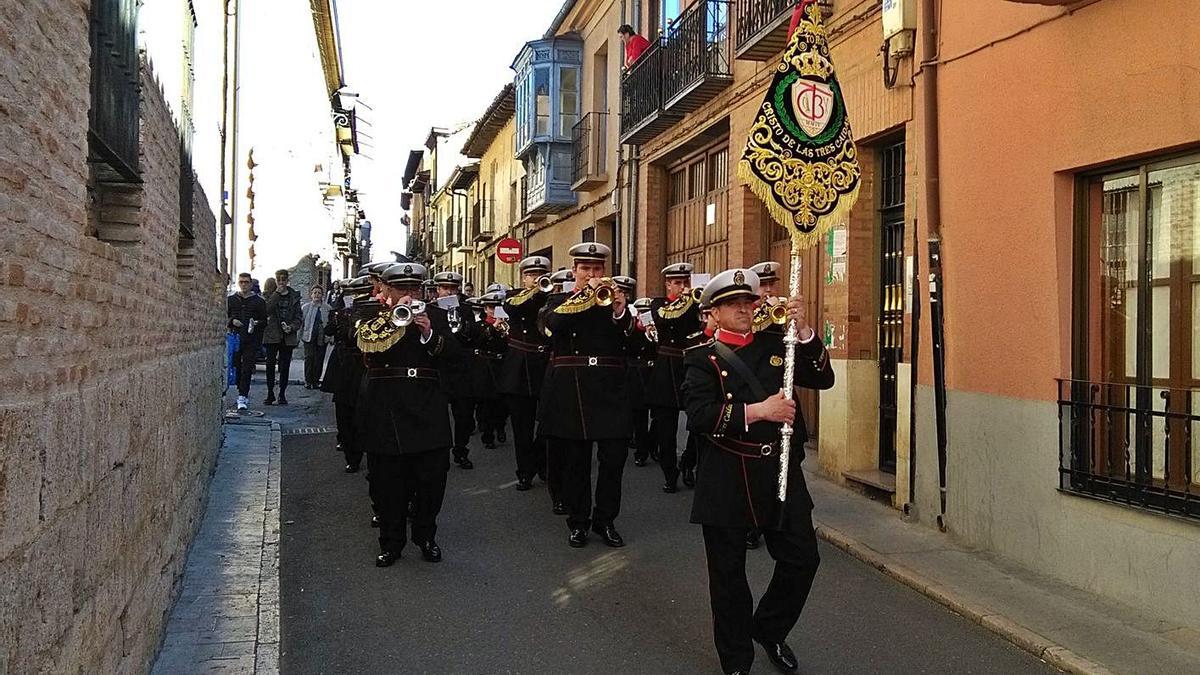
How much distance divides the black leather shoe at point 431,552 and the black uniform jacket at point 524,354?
2.75m

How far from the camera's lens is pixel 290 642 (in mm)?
5059

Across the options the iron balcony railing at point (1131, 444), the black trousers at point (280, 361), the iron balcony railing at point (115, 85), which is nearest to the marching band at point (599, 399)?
the iron balcony railing at point (1131, 444)

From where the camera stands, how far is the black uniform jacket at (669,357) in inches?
341

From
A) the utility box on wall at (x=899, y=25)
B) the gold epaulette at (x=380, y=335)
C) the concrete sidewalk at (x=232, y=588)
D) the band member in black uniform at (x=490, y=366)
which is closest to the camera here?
the concrete sidewalk at (x=232, y=588)

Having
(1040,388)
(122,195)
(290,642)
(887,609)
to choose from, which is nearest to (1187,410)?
(1040,388)

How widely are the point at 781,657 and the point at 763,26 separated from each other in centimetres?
743

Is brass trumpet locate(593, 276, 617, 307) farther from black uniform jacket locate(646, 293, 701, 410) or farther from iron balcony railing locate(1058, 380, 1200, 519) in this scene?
iron balcony railing locate(1058, 380, 1200, 519)

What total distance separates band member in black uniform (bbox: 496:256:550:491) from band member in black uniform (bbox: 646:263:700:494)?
3.31 feet

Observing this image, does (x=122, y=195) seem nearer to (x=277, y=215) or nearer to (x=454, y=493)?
(x=454, y=493)

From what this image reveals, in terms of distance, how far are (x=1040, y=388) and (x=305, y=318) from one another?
1152 centimetres

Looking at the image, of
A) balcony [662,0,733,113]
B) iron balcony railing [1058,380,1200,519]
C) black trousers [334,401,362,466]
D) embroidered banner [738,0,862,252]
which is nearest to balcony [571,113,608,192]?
balcony [662,0,733,113]

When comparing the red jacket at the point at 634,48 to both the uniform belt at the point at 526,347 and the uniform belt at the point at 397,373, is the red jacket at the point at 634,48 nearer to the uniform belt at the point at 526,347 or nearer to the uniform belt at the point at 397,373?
the uniform belt at the point at 526,347

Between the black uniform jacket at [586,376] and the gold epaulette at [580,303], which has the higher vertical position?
the gold epaulette at [580,303]

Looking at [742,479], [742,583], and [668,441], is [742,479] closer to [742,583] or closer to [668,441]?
[742,583]
